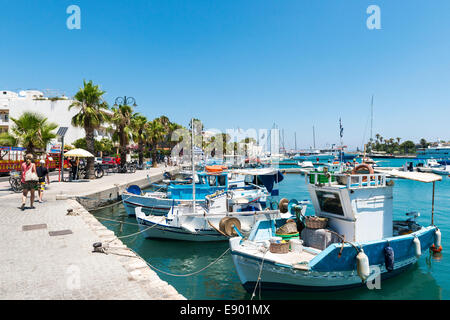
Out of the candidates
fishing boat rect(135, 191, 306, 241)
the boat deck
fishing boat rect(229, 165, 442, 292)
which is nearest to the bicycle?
fishing boat rect(135, 191, 306, 241)

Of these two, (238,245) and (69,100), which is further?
(69,100)

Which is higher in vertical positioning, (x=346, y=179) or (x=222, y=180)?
(x=346, y=179)

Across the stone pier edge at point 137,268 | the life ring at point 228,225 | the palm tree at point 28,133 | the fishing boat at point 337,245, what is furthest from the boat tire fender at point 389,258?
the palm tree at point 28,133

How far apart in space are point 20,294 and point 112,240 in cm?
362

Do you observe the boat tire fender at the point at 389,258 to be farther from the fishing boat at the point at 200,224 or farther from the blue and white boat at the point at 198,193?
the blue and white boat at the point at 198,193

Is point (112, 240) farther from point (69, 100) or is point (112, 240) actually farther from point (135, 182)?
point (69, 100)

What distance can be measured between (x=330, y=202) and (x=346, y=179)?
0.92 meters

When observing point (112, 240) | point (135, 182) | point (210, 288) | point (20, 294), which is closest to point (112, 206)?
point (135, 182)

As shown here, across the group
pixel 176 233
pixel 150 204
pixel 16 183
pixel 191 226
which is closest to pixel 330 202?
pixel 191 226

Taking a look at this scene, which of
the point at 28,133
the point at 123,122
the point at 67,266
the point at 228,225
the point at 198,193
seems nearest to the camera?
the point at 67,266

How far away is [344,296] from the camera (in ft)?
28.1

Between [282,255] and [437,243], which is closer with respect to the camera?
[282,255]

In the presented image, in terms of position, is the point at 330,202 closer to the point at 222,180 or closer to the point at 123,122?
the point at 222,180

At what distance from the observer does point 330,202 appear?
376 inches
